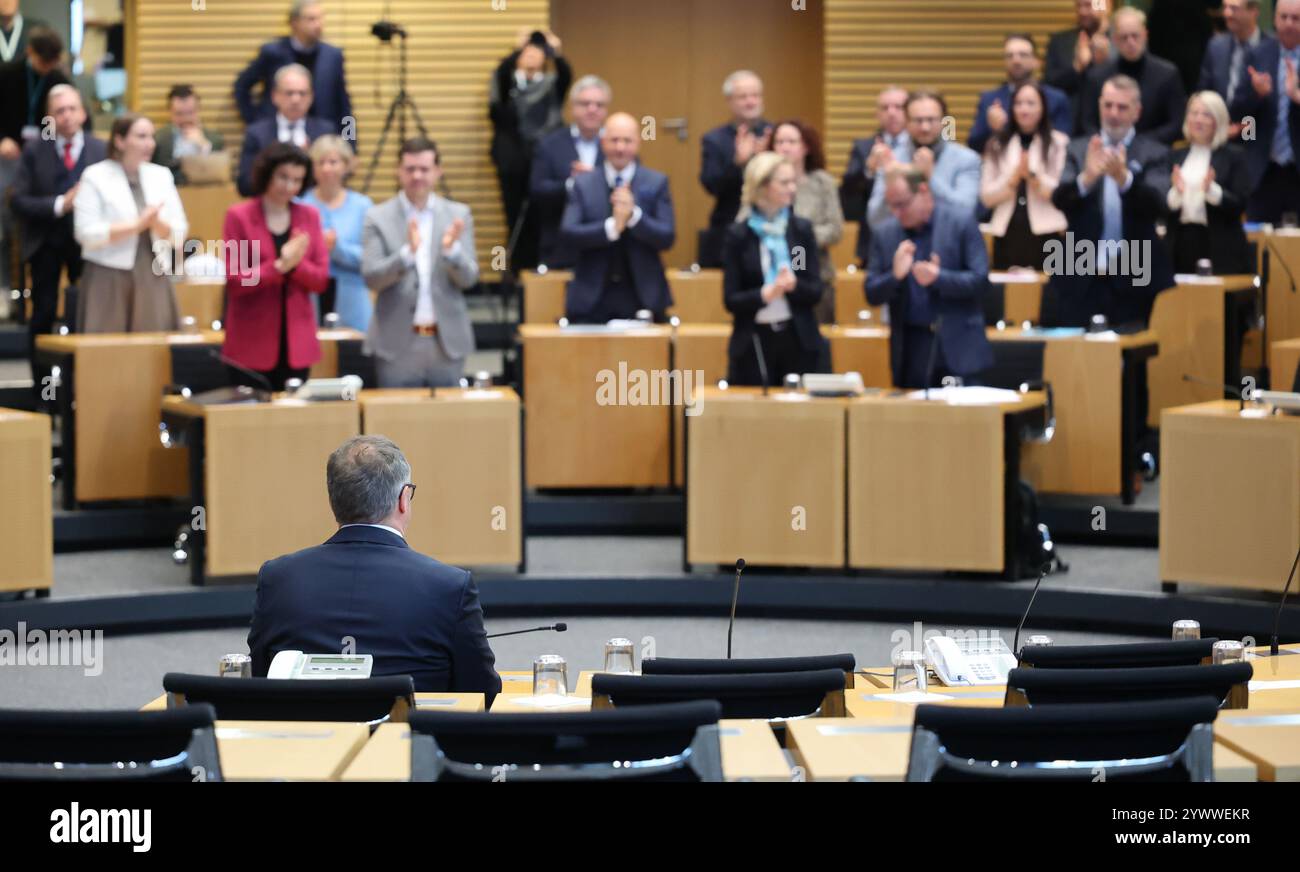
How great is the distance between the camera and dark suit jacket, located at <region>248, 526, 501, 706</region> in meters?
4.09

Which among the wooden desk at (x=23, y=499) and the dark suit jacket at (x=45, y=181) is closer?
the wooden desk at (x=23, y=499)

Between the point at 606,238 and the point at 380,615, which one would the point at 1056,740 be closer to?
the point at 380,615

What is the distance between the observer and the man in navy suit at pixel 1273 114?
1035cm

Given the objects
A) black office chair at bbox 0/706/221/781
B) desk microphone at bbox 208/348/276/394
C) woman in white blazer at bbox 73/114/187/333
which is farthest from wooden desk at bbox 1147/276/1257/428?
black office chair at bbox 0/706/221/781

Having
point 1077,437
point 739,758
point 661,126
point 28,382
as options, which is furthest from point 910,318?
point 661,126

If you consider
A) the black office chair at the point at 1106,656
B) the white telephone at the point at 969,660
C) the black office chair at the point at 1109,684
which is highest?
the black office chair at the point at 1109,684

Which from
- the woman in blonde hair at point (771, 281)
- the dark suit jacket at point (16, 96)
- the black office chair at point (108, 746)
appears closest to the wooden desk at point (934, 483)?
the woman in blonde hair at point (771, 281)

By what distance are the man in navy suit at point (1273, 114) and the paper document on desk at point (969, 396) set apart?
330 cm

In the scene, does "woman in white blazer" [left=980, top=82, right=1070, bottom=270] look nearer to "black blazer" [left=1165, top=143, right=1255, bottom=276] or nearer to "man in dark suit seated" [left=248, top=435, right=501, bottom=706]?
"black blazer" [left=1165, top=143, right=1255, bottom=276]

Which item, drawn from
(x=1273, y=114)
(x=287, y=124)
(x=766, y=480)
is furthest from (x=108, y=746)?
(x=1273, y=114)

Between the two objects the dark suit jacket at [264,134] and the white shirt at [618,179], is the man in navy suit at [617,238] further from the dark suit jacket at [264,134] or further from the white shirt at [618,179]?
the dark suit jacket at [264,134]

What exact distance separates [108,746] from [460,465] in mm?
4706

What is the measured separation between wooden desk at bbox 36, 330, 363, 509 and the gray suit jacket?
33.6 inches
